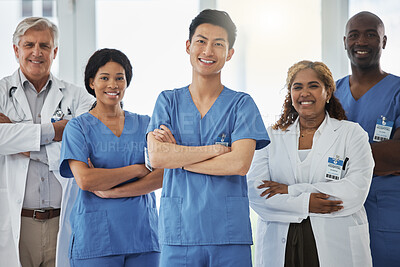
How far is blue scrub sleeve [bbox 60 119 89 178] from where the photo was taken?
1899mm

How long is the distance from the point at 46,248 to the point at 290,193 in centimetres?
122

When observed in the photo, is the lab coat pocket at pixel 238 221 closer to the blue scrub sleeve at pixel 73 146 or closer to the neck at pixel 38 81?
the blue scrub sleeve at pixel 73 146

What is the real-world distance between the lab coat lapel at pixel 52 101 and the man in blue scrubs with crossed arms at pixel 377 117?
5.07 ft

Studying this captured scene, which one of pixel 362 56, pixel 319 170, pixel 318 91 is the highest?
pixel 362 56

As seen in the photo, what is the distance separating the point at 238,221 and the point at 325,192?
0.49 metres

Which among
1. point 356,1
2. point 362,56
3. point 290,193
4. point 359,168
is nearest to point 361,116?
point 362,56

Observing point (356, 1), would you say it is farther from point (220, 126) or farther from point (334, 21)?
point (220, 126)

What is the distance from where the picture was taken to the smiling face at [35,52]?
231 centimetres

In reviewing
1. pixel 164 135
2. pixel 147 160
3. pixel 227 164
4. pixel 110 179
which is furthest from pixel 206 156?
pixel 110 179

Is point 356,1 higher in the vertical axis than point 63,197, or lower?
higher

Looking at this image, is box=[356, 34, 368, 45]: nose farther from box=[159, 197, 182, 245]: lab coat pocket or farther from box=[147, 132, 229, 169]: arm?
box=[159, 197, 182, 245]: lab coat pocket

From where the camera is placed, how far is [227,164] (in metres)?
1.66

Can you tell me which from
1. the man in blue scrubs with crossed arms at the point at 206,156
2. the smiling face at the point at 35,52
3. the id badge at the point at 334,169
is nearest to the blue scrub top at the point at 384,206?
the id badge at the point at 334,169

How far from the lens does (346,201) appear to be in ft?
6.29
